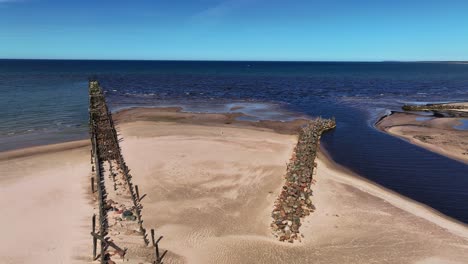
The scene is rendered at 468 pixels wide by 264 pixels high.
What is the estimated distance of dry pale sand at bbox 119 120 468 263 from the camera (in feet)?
44.2

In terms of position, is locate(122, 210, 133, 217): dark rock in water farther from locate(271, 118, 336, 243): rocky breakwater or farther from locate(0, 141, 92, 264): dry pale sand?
locate(271, 118, 336, 243): rocky breakwater

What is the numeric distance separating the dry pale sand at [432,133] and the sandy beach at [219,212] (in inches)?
440

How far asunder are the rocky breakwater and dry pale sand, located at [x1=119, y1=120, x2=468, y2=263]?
0.44 metres

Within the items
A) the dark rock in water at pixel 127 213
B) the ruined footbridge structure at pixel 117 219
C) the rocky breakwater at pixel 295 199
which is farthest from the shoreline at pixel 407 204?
the dark rock in water at pixel 127 213

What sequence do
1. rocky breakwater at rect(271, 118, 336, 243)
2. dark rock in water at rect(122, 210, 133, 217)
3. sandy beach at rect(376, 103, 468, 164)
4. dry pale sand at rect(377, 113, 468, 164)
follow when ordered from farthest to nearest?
sandy beach at rect(376, 103, 468, 164) → dry pale sand at rect(377, 113, 468, 164) → dark rock in water at rect(122, 210, 133, 217) → rocky breakwater at rect(271, 118, 336, 243)

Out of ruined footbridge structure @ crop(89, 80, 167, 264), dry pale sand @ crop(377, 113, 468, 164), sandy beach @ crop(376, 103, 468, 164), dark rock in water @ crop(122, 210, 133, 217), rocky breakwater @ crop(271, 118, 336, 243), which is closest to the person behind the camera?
ruined footbridge structure @ crop(89, 80, 167, 264)

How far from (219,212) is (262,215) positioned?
2275 mm

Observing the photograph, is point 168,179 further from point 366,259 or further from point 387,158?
point 387,158

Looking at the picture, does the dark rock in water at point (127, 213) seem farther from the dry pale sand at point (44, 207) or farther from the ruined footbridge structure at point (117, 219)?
the dry pale sand at point (44, 207)

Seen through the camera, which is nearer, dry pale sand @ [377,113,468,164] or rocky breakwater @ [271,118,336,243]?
rocky breakwater @ [271,118,336,243]

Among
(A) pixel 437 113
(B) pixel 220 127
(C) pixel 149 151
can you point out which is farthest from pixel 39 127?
(A) pixel 437 113

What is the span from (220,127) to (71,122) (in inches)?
679

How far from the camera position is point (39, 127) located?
3331cm

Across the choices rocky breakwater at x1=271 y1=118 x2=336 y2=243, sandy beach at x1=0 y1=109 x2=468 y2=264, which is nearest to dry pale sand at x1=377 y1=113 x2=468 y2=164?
sandy beach at x1=0 y1=109 x2=468 y2=264
